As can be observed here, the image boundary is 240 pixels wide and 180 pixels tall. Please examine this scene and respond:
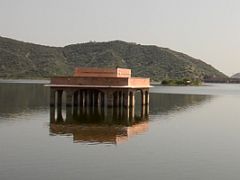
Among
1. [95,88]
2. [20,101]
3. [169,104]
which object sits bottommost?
[169,104]

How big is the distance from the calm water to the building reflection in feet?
0.21

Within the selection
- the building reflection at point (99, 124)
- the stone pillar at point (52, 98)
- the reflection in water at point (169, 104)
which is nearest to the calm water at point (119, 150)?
the building reflection at point (99, 124)

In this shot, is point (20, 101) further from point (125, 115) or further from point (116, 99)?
point (125, 115)

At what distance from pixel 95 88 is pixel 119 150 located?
26258mm

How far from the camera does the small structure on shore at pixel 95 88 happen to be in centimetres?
5381

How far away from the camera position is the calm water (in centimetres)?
2262

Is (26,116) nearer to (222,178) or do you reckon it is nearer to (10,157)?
(10,157)

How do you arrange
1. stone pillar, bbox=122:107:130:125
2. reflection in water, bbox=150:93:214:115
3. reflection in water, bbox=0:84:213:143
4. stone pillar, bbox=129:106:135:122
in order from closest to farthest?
1. reflection in water, bbox=0:84:213:143
2. stone pillar, bbox=122:107:130:125
3. stone pillar, bbox=129:106:135:122
4. reflection in water, bbox=150:93:214:115

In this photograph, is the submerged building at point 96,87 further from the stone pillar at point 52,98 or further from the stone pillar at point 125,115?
the stone pillar at point 125,115

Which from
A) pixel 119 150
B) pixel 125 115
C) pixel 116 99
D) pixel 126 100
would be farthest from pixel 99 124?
pixel 116 99

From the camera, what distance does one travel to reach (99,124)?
40750 millimetres

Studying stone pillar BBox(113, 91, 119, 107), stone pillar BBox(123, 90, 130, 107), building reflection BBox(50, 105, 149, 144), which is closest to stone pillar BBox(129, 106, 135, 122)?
building reflection BBox(50, 105, 149, 144)

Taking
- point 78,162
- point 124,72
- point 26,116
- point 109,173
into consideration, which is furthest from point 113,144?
point 124,72

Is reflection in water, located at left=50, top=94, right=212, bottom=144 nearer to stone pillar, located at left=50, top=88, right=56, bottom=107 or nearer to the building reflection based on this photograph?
the building reflection
